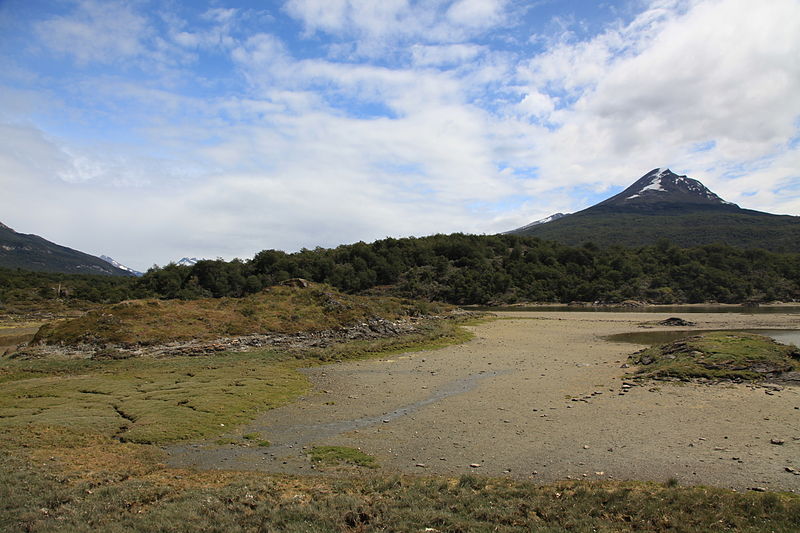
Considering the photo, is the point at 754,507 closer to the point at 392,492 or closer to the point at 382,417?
the point at 392,492

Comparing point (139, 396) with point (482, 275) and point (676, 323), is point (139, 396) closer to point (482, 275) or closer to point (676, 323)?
point (676, 323)

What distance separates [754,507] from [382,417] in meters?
11.3

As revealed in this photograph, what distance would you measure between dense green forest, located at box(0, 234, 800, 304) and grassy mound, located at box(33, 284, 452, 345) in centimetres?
5188

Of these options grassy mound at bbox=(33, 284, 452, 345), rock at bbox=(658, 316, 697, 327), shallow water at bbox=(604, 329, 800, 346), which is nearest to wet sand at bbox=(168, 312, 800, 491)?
grassy mound at bbox=(33, 284, 452, 345)

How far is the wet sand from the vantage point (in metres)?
11.6

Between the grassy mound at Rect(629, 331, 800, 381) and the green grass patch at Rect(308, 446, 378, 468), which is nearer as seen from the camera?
the green grass patch at Rect(308, 446, 378, 468)

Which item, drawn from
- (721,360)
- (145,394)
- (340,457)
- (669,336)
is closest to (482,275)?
(669,336)

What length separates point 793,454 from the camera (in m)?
11.8

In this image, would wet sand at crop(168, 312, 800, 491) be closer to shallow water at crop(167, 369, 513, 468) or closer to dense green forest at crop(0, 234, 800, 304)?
shallow water at crop(167, 369, 513, 468)

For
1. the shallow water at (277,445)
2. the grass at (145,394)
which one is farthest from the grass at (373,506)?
the grass at (145,394)

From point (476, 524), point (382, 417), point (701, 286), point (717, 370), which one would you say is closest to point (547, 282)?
point (701, 286)

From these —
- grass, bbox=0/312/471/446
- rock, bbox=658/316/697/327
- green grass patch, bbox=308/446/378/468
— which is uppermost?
rock, bbox=658/316/697/327

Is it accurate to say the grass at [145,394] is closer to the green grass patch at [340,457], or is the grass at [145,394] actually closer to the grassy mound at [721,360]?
the green grass patch at [340,457]

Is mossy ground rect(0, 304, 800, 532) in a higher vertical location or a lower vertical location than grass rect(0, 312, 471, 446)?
higher
